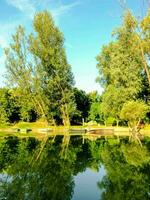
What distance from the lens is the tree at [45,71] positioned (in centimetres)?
6762

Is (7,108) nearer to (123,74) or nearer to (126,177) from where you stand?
(123,74)

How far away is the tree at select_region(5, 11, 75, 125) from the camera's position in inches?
2662

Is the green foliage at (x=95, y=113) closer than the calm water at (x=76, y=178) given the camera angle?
No

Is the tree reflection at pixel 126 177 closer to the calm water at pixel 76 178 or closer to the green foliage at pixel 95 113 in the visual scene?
the calm water at pixel 76 178

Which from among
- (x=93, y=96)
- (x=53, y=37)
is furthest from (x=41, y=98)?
(x=93, y=96)

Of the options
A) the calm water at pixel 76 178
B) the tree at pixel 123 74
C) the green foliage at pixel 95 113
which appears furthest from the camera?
the green foliage at pixel 95 113

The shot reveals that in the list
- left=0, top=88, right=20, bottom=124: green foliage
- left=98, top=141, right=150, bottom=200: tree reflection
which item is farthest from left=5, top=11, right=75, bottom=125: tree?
left=98, top=141, right=150, bottom=200: tree reflection

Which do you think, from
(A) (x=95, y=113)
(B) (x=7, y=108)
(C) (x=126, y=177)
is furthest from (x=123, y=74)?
(C) (x=126, y=177)

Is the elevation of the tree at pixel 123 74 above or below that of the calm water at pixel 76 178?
above

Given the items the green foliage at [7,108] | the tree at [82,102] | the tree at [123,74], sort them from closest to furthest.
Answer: the tree at [123,74] → the green foliage at [7,108] → the tree at [82,102]

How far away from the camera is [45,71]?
222 ft

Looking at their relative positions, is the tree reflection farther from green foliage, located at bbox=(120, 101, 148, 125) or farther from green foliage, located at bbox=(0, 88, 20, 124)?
green foliage, located at bbox=(0, 88, 20, 124)

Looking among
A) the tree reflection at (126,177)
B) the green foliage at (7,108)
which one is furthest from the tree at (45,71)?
the tree reflection at (126,177)

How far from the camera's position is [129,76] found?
56219 mm
